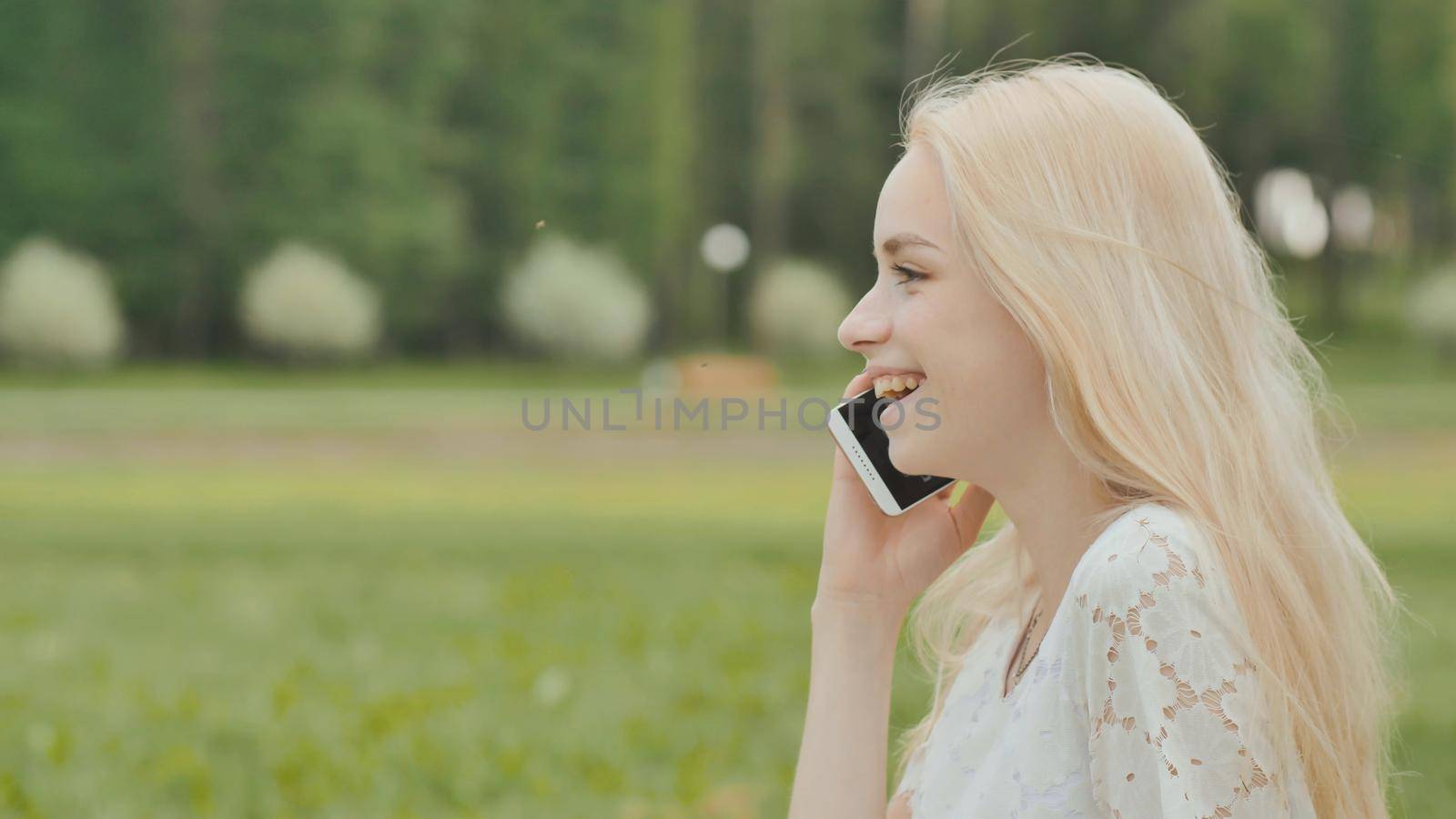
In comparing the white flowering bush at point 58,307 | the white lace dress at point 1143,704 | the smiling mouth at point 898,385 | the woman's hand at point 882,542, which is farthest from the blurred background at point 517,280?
the white lace dress at point 1143,704

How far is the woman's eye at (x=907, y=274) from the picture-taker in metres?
0.95

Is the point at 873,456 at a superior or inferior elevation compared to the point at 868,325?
inferior

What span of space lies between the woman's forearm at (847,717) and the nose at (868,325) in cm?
27

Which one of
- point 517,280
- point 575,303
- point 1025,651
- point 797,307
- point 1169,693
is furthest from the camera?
point 575,303

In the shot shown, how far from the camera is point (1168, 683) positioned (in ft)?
2.49

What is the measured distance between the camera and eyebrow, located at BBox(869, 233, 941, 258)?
928mm

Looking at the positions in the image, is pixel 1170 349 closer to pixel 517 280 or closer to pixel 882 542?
pixel 882 542

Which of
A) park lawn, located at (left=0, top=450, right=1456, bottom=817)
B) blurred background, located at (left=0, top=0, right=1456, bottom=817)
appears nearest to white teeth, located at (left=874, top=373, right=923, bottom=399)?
park lawn, located at (left=0, top=450, right=1456, bottom=817)

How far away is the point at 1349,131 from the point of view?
472cm

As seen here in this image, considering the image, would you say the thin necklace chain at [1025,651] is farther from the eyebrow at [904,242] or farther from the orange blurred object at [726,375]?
the orange blurred object at [726,375]

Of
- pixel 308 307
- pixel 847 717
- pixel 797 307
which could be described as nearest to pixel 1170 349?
pixel 847 717

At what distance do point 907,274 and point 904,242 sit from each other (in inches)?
1.2

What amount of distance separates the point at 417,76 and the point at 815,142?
1442 millimetres

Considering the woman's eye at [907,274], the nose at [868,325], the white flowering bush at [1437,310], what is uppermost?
the woman's eye at [907,274]
